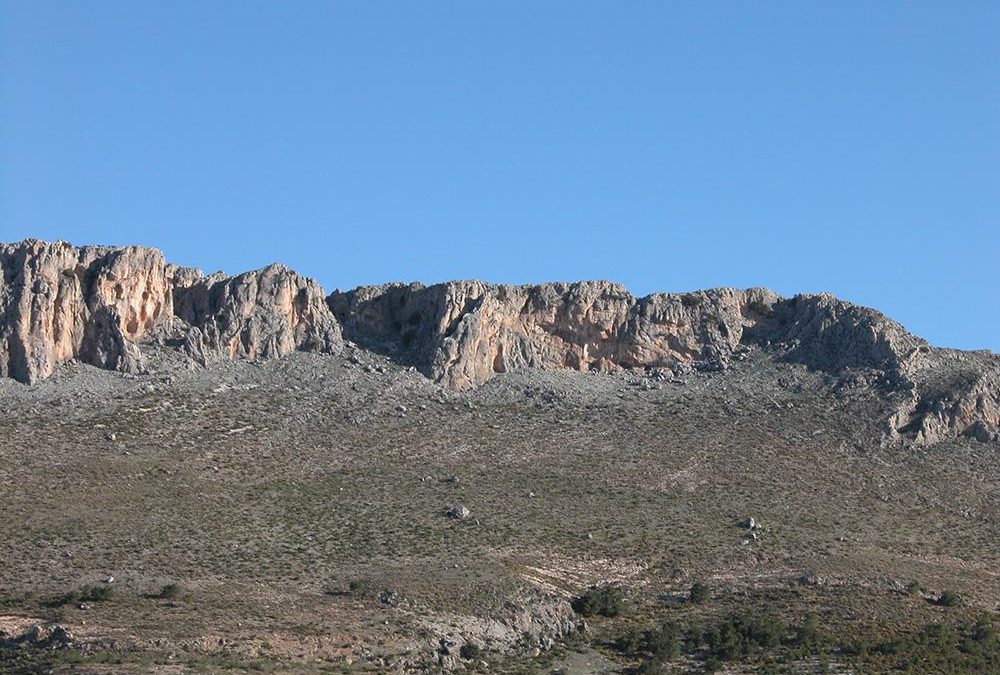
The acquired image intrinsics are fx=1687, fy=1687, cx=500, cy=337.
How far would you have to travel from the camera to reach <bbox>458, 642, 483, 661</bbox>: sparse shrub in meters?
60.3

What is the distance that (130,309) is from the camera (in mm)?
91688

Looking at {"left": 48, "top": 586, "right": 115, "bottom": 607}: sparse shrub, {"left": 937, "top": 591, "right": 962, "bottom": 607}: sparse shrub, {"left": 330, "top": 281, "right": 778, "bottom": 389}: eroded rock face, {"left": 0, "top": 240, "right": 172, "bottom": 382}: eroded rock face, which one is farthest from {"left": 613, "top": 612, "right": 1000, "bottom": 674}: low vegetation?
{"left": 0, "top": 240, "right": 172, "bottom": 382}: eroded rock face

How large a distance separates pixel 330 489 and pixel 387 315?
2120 centimetres

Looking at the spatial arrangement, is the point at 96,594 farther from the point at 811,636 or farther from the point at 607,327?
the point at 607,327

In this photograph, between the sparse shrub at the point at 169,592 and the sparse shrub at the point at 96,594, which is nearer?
the sparse shrub at the point at 96,594

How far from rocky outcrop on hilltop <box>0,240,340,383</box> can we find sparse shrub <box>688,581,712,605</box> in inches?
1241

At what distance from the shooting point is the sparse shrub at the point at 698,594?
69.1 meters

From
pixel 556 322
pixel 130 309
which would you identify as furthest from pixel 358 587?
pixel 556 322

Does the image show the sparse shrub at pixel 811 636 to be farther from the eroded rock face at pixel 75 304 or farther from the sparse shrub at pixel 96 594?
the eroded rock face at pixel 75 304

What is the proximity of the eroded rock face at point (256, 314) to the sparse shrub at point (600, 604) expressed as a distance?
30.3m

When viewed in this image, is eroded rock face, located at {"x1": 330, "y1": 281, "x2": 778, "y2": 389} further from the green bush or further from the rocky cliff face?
the green bush

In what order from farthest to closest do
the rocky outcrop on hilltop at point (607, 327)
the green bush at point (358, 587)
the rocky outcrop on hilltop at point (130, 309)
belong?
the rocky outcrop on hilltop at point (607, 327) → the rocky outcrop on hilltop at point (130, 309) → the green bush at point (358, 587)

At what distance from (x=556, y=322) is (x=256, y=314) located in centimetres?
1743

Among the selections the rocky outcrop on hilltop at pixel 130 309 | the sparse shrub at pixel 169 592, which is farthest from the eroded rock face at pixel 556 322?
the sparse shrub at pixel 169 592
